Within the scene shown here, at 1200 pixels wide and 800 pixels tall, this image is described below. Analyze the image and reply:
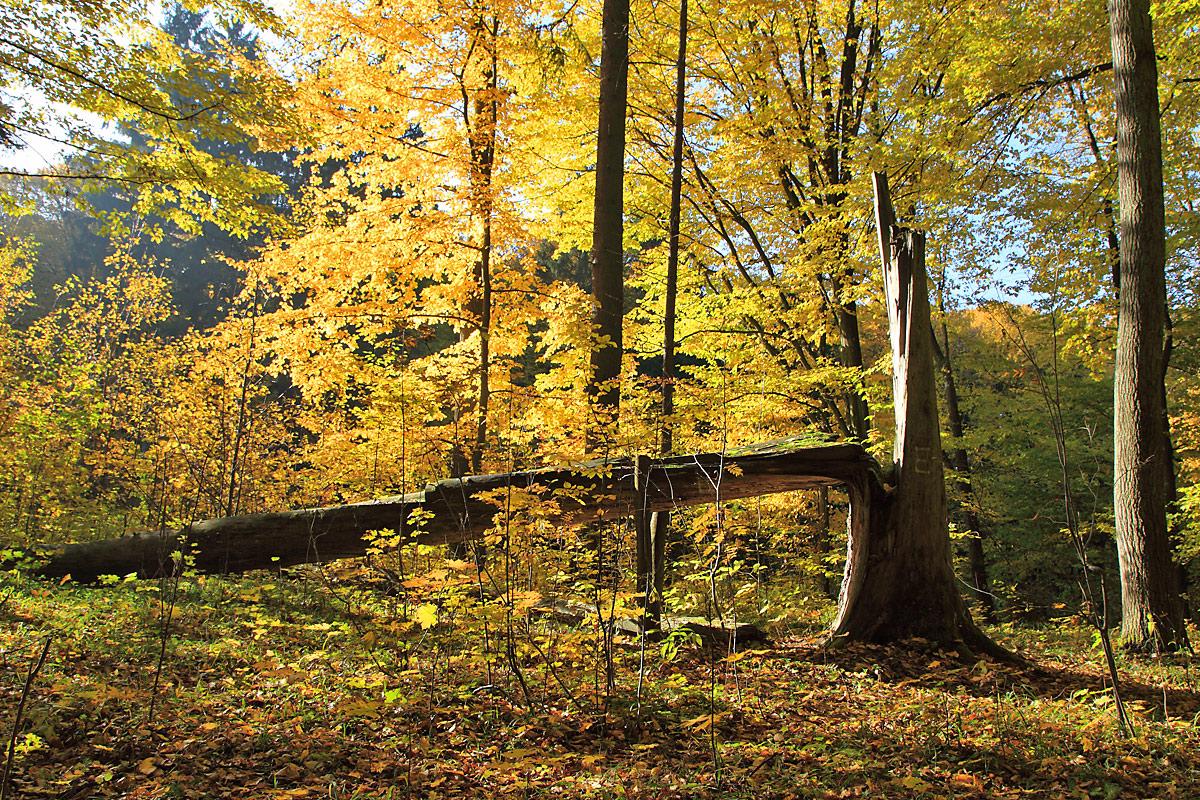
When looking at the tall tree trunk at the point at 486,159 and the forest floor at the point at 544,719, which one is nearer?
the forest floor at the point at 544,719

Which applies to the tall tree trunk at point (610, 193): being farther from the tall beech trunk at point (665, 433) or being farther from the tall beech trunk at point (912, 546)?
the tall beech trunk at point (912, 546)

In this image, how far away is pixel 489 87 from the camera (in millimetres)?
7938

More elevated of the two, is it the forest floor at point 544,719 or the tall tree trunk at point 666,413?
the tall tree trunk at point 666,413

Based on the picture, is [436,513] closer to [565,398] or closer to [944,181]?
[565,398]

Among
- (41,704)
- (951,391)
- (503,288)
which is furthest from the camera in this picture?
(951,391)

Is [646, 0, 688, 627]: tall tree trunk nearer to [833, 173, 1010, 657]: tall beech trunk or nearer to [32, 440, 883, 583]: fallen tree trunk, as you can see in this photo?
[32, 440, 883, 583]: fallen tree trunk

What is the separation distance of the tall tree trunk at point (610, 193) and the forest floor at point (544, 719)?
3120 mm

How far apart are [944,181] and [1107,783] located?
6.69 meters

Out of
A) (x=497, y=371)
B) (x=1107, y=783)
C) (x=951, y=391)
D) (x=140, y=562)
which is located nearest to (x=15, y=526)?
(x=140, y=562)

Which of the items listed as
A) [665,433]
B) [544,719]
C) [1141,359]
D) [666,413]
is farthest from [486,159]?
[1141,359]

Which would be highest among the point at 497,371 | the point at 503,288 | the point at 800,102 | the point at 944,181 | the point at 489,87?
the point at 800,102

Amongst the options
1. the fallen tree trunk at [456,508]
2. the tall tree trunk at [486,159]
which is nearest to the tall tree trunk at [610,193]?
the tall tree trunk at [486,159]

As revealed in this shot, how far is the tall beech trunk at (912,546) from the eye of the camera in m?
5.33

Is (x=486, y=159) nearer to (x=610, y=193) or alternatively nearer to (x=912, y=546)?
(x=610, y=193)
